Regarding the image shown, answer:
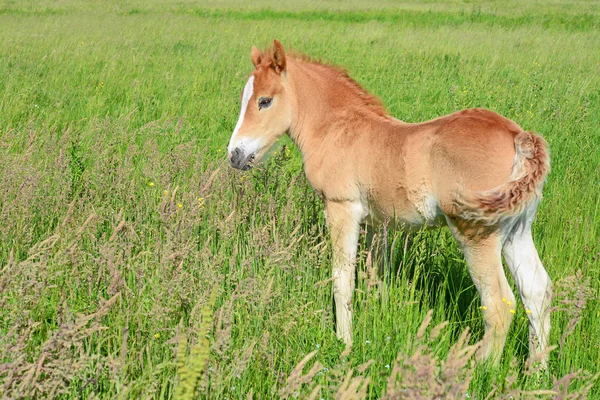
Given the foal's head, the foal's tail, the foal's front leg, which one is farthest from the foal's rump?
the foal's head

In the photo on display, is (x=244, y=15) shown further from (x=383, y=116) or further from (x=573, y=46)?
(x=383, y=116)

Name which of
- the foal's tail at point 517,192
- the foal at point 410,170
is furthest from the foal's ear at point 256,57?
the foal's tail at point 517,192

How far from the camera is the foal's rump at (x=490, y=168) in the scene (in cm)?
289

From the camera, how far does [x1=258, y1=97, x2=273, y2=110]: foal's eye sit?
3.92 meters

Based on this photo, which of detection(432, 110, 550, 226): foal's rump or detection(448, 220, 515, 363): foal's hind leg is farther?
detection(448, 220, 515, 363): foal's hind leg

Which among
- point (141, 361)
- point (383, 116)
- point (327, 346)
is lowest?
point (327, 346)

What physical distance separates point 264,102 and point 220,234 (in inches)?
37.2

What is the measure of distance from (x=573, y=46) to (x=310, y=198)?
11.7 metres

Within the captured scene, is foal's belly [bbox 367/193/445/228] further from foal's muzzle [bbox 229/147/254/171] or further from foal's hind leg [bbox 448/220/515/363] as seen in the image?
foal's muzzle [bbox 229/147/254/171]

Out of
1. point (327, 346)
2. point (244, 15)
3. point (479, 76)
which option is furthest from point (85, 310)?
point (244, 15)

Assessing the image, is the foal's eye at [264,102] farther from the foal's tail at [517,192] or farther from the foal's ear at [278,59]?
the foal's tail at [517,192]

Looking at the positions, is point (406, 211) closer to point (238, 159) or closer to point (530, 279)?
point (530, 279)

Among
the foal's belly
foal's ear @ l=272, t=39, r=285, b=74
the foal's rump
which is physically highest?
foal's ear @ l=272, t=39, r=285, b=74

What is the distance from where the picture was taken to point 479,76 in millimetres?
9719
